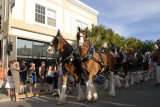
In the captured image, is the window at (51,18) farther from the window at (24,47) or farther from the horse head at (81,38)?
the horse head at (81,38)

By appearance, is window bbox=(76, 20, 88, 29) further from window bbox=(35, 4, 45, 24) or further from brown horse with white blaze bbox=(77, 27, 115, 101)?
brown horse with white blaze bbox=(77, 27, 115, 101)

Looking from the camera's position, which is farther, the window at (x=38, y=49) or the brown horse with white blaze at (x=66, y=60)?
the window at (x=38, y=49)

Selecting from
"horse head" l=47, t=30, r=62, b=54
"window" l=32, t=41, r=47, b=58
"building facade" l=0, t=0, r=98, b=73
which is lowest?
"horse head" l=47, t=30, r=62, b=54

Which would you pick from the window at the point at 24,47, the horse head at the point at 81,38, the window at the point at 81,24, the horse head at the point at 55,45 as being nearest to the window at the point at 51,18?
the window at the point at 24,47

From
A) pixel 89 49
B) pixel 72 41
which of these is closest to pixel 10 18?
pixel 72 41

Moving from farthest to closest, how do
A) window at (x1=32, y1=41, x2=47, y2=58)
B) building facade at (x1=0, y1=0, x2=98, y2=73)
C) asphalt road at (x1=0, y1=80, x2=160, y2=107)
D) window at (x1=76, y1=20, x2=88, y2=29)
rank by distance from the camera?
window at (x1=76, y1=20, x2=88, y2=29) < window at (x1=32, y1=41, x2=47, y2=58) < building facade at (x1=0, y1=0, x2=98, y2=73) < asphalt road at (x1=0, y1=80, x2=160, y2=107)

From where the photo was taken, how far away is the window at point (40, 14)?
12.3 metres

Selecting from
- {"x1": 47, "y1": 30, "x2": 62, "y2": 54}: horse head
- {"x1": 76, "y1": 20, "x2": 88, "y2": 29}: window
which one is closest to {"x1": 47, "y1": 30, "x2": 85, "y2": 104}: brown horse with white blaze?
{"x1": 47, "y1": 30, "x2": 62, "y2": 54}: horse head

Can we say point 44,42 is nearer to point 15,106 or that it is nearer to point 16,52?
point 16,52

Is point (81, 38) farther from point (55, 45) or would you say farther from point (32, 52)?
point (32, 52)

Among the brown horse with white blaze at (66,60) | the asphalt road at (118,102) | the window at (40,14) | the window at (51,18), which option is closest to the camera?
the asphalt road at (118,102)

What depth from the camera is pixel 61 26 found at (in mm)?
14258

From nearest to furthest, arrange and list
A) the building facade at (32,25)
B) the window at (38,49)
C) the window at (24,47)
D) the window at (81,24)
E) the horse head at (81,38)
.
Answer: the horse head at (81,38) < the building facade at (32,25) < the window at (24,47) < the window at (38,49) < the window at (81,24)

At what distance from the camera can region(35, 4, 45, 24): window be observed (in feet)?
40.3
